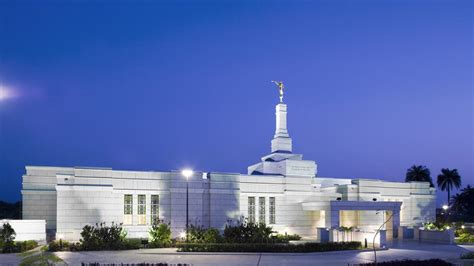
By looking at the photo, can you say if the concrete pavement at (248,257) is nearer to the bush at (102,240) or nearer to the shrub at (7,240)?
the bush at (102,240)

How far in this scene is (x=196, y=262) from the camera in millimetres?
27250

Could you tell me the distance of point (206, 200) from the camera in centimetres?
4412

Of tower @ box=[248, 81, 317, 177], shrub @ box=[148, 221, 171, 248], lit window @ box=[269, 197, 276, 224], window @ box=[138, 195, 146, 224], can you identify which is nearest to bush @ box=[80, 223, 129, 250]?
shrub @ box=[148, 221, 171, 248]

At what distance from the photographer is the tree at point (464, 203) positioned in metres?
84.3

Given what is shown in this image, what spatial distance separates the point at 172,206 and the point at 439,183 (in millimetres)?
48925

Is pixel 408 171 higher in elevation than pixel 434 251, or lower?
higher

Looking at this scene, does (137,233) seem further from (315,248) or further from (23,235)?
(315,248)

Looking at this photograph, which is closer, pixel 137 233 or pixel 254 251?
pixel 254 251

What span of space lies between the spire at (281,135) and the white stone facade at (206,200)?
3019mm

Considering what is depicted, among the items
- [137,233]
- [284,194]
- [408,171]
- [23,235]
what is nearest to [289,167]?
[284,194]

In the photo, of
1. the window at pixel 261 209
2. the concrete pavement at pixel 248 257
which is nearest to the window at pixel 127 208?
the concrete pavement at pixel 248 257

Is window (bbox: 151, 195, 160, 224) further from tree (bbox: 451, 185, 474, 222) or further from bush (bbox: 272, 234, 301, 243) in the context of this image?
tree (bbox: 451, 185, 474, 222)

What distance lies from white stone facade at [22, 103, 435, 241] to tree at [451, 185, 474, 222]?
119 ft

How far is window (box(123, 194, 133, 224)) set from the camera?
136 feet
